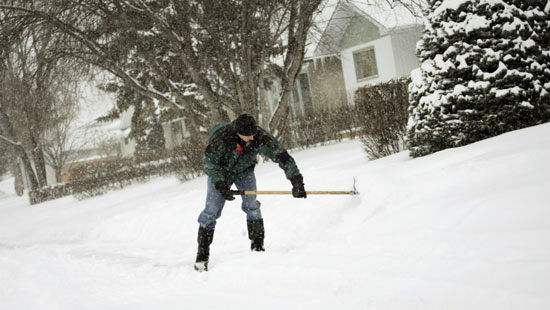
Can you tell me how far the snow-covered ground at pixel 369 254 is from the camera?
2871mm

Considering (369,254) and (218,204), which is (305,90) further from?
(369,254)

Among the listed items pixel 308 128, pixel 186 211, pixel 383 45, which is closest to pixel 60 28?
pixel 186 211

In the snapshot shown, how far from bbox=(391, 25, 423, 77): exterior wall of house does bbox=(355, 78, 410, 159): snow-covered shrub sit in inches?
420

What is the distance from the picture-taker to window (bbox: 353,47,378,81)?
19578 mm

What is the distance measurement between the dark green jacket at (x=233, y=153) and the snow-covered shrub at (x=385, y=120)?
3.78m

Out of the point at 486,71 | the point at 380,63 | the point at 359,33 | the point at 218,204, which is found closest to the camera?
the point at 218,204

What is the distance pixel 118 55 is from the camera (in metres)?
10.7

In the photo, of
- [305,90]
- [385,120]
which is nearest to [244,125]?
[385,120]

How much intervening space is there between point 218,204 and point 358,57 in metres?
17.0

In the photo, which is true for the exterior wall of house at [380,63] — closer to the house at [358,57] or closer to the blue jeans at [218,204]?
the house at [358,57]

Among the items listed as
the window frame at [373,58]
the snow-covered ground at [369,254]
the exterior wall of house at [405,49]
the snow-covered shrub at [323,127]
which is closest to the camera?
the snow-covered ground at [369,254]

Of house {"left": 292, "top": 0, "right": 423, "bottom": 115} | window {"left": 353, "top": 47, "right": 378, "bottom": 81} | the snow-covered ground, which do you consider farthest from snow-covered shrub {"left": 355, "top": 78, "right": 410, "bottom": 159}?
window {"left": 353, "top": 47, "right": 378, "bottom": 81}

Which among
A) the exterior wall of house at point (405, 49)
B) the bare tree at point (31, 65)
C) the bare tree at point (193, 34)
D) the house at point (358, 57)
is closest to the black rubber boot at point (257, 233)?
the bare tree at point (193, 34)

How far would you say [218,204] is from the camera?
449 centimetres
